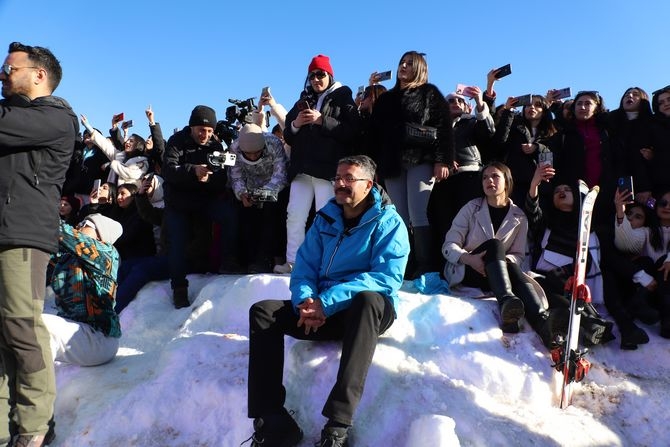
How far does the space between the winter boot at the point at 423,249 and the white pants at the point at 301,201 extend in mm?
1247

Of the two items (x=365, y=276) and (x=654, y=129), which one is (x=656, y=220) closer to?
(x=654, y=129)

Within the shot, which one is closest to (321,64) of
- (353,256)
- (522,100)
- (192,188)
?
(192,188)

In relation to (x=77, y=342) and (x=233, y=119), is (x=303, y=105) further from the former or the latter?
(x=77, y=342)

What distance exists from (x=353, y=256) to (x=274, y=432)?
1.46 meters

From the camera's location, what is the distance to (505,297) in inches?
182

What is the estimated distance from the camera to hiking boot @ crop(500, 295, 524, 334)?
15.0ft

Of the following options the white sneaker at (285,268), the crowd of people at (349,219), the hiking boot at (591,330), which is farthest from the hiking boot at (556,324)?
the white sneaker at (285,268)

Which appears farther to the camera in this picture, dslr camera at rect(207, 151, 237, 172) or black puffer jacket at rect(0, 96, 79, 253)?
dslr camera at rect(207, 151, 237, 172)

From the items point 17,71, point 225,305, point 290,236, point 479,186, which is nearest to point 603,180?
point 479,186

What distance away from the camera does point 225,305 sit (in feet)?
18.5

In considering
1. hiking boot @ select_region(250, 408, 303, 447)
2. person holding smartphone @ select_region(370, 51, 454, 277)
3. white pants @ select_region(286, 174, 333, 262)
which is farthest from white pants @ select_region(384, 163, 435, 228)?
hiking boot @ select_region(250, 408, 303, 447)

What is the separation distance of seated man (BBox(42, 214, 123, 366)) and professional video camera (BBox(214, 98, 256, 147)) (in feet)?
11.6

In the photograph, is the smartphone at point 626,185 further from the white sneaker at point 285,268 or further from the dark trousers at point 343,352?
the white sneaker at point 285,268

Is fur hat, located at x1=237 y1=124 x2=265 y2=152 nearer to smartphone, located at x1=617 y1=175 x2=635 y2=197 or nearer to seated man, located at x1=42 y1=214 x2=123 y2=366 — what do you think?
seated man, located at x1=42 y1=214 x2=123 y2=366
